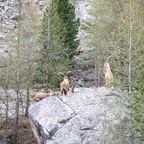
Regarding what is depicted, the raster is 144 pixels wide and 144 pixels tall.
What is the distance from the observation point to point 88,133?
7203 millimetres

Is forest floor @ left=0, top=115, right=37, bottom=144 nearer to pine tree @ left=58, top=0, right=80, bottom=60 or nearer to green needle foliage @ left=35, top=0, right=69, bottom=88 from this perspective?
green needle foliage @ left=35, top=0, right=69, bottom=88

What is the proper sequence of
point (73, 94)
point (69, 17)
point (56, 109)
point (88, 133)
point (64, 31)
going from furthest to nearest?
point (69, 17) < point (64, 31) < point (73, 94) < point (56, 109) < point (88, 133)

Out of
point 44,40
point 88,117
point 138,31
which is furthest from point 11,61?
point 138,31

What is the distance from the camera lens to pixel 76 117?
777cm

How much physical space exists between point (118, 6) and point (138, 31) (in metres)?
7.84

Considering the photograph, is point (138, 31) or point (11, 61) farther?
point (11, 61)

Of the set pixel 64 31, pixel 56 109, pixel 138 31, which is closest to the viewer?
pixel 138 31

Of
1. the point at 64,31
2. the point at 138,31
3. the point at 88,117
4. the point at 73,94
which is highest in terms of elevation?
the point at 64,31

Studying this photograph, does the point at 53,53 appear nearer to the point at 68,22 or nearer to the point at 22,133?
the point at 68,22

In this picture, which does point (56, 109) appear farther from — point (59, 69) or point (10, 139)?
point (10, 139)

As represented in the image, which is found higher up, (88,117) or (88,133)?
(88,117)

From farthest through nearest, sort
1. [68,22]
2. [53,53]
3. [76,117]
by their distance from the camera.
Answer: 1. [68,22]
2. [53,53]
3. [76,117]

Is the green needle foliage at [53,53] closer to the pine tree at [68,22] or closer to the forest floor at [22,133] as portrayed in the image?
the pine tree at [68,22]

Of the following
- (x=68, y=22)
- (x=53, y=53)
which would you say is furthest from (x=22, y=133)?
(x=68, y=22)
